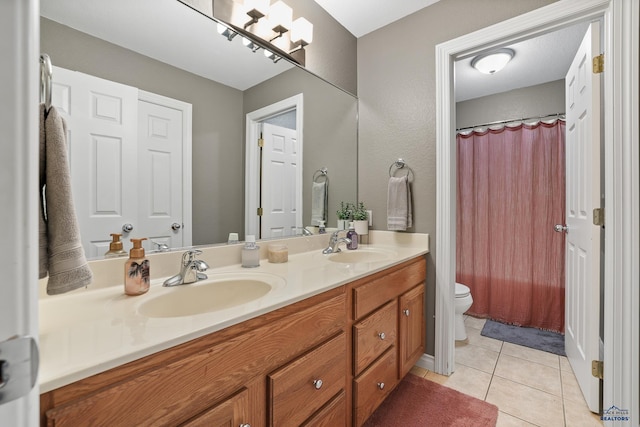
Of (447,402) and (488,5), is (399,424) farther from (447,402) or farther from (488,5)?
(488,5)

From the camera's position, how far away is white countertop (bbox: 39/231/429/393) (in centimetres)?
53

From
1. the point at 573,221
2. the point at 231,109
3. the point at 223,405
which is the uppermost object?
the point at 231,109

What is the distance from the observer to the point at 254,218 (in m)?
1.48

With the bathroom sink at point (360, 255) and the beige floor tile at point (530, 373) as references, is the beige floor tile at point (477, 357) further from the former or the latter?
the bathroom sink at point (360, 255)

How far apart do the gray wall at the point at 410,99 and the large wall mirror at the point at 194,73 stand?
563mm

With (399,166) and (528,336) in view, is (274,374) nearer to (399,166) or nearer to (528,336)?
(399,166)

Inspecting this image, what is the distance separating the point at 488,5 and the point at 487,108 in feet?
4.75

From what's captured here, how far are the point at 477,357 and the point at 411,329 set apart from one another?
0.74m

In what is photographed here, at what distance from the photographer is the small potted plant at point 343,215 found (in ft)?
6.66

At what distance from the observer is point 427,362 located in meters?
1.81

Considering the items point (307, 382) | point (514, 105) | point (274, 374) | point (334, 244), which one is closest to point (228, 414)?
point (274, 374)

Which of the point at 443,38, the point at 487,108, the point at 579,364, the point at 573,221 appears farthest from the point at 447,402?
the point at 487,108

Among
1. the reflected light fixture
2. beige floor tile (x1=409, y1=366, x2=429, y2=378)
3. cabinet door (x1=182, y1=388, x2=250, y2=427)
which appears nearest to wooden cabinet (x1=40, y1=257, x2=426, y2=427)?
cabinet door (x1=182, y1=388, x2=250, y2=427)

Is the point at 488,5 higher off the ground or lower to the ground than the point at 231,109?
higher
